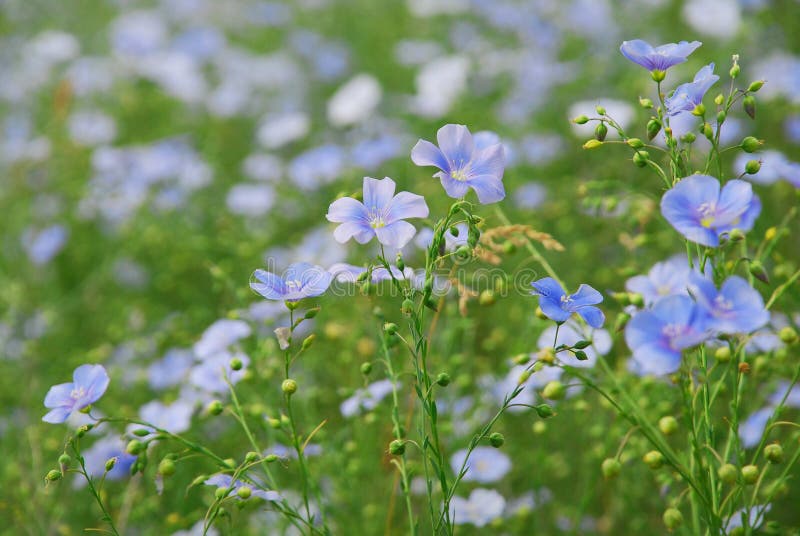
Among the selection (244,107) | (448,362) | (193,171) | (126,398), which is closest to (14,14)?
(244,107)

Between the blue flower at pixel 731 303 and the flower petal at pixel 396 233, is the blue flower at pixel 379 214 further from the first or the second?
the blue flower at pixel 731 303

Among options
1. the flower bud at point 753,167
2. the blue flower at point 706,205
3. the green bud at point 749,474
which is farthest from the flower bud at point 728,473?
the flower bud at point 753,167

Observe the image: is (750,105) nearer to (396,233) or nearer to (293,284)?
(396,233)

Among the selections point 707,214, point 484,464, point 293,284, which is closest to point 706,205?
point 707,214

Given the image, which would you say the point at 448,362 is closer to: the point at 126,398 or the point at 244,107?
the point at 126,398

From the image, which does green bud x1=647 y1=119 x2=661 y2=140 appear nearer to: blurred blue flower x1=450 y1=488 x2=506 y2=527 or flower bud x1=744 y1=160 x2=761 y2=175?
flower bud x1=744 y1=160 x2=761 y2=175

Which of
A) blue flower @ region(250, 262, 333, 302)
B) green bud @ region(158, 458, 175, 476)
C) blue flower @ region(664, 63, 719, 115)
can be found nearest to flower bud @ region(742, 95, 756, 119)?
blue flower @ region(664, 63, 719, 115)
